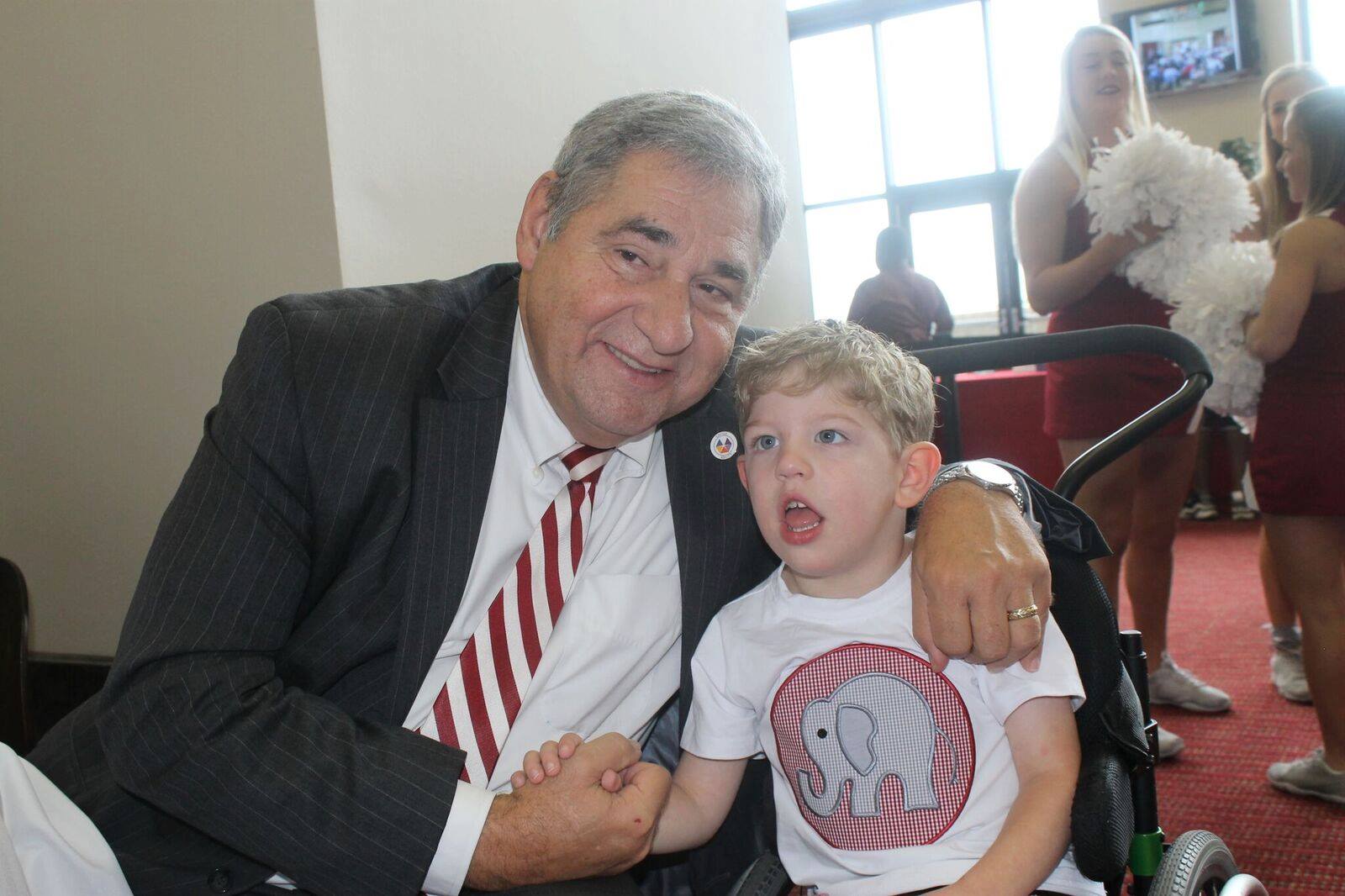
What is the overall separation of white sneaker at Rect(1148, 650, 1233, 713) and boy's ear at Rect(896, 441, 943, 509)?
8.01 ft

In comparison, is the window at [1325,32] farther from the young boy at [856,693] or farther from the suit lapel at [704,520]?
the young boy at [856,693]

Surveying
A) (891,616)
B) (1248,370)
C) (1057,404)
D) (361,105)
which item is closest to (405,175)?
(361,105)

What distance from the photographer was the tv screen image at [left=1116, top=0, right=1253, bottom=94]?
30.0 feet

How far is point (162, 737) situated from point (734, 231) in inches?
39.2

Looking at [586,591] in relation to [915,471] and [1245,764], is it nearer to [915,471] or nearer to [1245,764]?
[915,471]

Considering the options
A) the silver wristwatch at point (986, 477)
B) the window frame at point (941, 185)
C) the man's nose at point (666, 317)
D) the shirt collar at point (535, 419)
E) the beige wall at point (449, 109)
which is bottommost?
the silver wristwatch at point (986, 477)

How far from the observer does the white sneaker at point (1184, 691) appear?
11.3 ft

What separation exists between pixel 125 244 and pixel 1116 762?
10.2 ft

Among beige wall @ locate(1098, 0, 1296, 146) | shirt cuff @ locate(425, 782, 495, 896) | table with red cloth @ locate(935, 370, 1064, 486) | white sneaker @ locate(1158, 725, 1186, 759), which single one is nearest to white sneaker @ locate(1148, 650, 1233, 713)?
white sneaker @ locate(1158, 725, 1186, 759)

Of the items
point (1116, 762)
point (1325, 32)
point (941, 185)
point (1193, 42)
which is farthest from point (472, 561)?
point (941, 185)

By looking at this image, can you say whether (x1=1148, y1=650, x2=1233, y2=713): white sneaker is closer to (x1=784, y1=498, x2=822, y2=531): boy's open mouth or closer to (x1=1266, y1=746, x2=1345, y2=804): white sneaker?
(x1=1266, y1=746, x2=1345, y2=804): white sneaker

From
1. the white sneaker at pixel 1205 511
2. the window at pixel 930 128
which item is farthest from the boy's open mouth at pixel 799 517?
the window at pixel 930 128

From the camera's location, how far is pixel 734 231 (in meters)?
1.54

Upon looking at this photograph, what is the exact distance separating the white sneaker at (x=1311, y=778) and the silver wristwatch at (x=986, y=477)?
1957mm
